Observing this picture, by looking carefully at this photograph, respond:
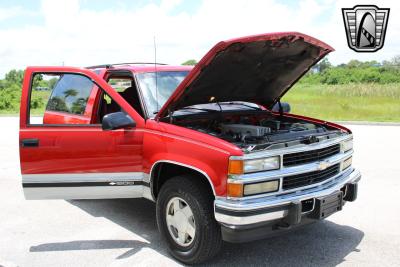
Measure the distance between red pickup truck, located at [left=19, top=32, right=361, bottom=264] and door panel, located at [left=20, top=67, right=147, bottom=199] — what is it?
0.01 metres

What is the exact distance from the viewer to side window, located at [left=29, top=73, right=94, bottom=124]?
505cm

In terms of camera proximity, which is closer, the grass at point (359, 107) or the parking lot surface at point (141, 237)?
the parking lot surface at point (141, 237)

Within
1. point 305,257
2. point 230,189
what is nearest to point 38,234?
point 230,189

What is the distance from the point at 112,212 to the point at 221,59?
2.63m

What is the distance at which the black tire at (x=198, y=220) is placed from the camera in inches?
147

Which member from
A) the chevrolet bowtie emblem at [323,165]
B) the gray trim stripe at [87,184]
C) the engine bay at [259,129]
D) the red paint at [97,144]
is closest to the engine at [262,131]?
the engine bay at [259,129]

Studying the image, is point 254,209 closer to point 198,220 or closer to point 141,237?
point 198,220

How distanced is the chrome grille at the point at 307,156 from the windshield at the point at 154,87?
4.73 ft

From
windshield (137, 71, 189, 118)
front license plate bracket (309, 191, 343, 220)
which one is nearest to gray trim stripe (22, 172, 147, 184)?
windshield (137, 71, 189, 118)

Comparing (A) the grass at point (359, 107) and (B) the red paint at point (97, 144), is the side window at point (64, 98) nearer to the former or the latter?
(B) the red paint at point (97, 144)

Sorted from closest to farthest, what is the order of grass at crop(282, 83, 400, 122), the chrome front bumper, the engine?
the chrome front bumper < the engine < grass at crop(282, 83, 400, 122)

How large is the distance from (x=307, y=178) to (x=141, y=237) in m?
1.92

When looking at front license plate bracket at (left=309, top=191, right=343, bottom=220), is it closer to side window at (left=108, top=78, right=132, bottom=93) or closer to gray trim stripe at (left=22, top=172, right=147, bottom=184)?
gray trim stripe at (left=22, top=172, right=147, bottom=184)

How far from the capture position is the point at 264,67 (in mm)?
4840
